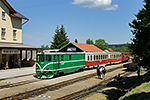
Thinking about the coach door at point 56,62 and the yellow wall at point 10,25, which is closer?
the coach door at point 56,62

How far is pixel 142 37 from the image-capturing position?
13703mm

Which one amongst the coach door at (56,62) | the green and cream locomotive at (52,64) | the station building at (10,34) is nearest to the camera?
the green and cream locomotive at (52,64)

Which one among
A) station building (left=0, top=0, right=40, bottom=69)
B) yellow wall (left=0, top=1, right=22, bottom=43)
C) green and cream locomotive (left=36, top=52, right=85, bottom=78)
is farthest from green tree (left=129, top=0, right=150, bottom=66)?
yellow wall (left=0, top=1, right=22, bottom=43)

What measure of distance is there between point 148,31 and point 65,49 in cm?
2105

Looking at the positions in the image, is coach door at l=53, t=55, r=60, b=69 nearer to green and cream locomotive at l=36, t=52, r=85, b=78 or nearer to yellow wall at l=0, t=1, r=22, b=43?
green and cream locomotive at l=36, t=52, r=85, b=78

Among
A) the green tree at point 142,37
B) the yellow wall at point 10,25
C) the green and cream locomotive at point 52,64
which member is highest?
the yellow wall at point 10,25

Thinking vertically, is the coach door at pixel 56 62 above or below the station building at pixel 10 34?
below

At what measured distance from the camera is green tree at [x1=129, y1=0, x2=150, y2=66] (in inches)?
Answer: 522

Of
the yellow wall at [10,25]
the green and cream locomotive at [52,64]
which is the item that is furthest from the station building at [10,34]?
the green and cream locomotive at [52,64]

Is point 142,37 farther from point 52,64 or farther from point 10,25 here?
point 10,25

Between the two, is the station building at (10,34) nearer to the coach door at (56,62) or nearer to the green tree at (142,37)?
the coach door at (56,62)

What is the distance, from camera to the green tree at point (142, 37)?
13247 millimetres

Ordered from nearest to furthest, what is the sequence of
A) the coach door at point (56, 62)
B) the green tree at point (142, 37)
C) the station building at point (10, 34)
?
the green tree at point (142, 37) < the coach door at point (56, 62) < the station building at point (10, 34)

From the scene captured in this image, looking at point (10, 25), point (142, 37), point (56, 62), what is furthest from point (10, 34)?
point (142, 37)
